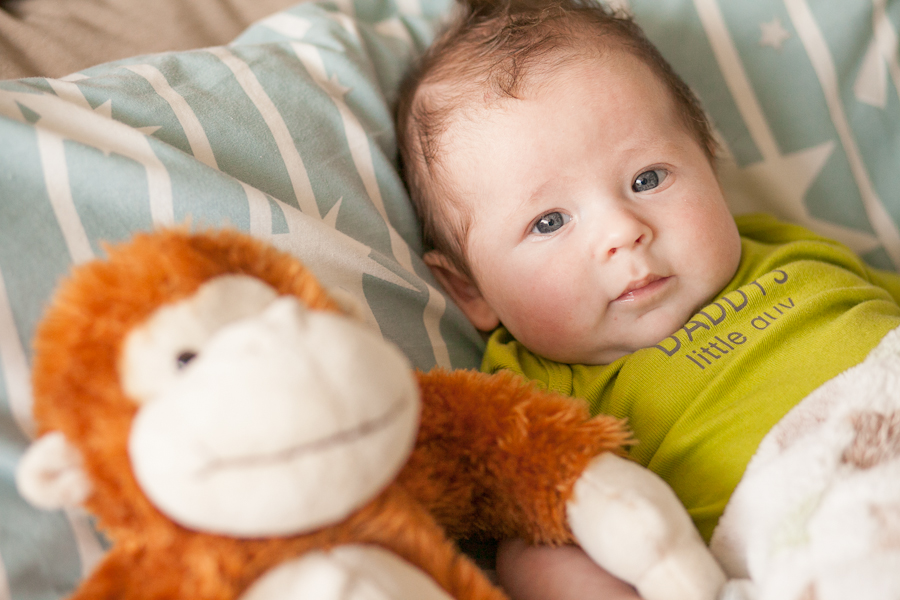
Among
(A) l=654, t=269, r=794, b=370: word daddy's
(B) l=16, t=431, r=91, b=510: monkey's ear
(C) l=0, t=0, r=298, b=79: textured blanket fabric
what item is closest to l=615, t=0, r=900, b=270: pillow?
(A) l=654, t=269, r=794, b=370: word daddy's

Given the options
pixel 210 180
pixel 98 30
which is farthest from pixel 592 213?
pixel 98 30

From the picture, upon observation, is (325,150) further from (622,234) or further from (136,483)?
(136,483)

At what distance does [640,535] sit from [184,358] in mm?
398

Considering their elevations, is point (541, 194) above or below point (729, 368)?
above

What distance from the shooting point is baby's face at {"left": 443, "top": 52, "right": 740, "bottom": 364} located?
3.10ft

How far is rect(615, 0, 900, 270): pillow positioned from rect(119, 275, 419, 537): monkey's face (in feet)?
3.96

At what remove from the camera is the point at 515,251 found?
1001mm

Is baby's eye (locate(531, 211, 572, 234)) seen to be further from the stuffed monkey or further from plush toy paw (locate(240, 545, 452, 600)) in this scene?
plush toy paw (locate(240, 545, 452, 600))

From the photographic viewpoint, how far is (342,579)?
1.43ft

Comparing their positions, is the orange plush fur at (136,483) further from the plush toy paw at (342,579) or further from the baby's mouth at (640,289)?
the baby's mouth at (640,289)

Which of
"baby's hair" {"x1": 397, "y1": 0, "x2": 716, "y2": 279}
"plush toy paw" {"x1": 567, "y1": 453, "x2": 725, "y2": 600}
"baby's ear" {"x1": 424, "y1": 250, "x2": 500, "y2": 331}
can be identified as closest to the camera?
"plush toy paw" {"x1": 567, "y1": 453, "x2": 725, "y2": 600}

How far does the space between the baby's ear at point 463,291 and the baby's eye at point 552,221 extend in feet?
0.64

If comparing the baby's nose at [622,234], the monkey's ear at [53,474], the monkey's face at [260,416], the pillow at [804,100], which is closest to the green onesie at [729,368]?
the baby's nose at [622,234]

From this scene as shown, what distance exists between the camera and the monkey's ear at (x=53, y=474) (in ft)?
1.42
